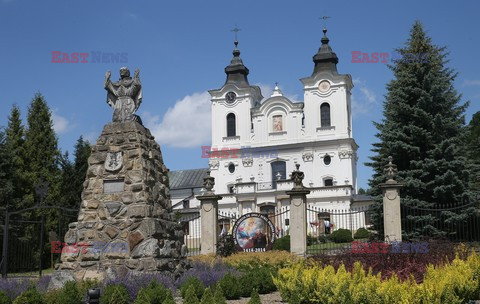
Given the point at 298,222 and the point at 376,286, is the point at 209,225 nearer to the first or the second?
the point at 298,222

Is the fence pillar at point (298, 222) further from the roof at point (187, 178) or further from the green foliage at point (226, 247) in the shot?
the roof at point (187, 178)

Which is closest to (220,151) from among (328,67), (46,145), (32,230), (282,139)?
(282,139)

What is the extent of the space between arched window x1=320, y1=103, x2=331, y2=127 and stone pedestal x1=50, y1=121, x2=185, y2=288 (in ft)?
137

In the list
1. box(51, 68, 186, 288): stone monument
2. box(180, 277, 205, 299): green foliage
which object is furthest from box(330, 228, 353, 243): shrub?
box(180, 277, 205, 299): green foliage

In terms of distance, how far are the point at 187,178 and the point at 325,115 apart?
62.8ft

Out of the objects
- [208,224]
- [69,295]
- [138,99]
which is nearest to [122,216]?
[69,295]

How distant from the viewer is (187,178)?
63219 mm

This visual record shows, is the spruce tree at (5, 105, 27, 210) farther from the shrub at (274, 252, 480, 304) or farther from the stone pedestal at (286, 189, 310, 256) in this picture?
the shrub at (274, 252, 480, 304)

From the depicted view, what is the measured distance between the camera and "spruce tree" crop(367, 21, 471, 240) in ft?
73.9

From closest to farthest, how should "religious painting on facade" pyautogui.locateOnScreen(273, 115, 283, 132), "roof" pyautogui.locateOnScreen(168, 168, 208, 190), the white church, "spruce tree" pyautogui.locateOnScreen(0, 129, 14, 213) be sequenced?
"spruce tree" pyautogui.locateOnScreen(0, 129, 14, 213), the white church, "religious painting on facade" pyautogui.locateOnScreen(273, 115, 283, 132), "roof" pyautogui.locateOnScreen(168, 168, 208, 190)

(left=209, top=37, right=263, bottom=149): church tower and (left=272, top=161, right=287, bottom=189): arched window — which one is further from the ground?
(left=209, top=37, right=263, bottom=149): church tower

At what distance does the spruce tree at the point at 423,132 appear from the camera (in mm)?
22531

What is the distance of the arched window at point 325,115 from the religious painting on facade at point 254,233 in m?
34.9

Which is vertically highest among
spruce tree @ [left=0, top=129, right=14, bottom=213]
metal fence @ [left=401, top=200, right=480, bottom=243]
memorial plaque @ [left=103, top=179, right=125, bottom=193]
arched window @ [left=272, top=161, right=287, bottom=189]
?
arched window @ [left=272, top=161, right=287, bottom=189]
